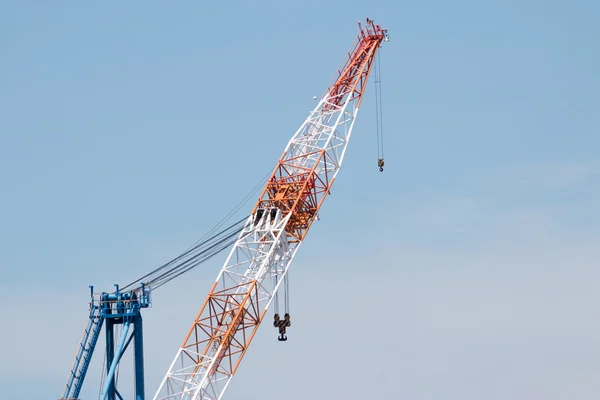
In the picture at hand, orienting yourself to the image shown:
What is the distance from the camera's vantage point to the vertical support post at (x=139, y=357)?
163875mm

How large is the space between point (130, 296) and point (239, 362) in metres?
13.6

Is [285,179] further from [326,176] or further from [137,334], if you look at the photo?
[137,334]

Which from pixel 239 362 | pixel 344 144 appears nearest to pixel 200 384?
pixel 239 362

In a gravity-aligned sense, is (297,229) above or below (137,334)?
above

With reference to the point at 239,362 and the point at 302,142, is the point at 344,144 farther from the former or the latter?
the point at 239,362

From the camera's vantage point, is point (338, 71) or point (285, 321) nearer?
point (285, 321)

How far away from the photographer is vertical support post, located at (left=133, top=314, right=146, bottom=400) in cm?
16388

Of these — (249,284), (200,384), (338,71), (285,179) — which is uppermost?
(338,71)

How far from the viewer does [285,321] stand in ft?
544

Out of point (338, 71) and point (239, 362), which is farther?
point (338, 71)

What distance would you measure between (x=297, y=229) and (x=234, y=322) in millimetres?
13262

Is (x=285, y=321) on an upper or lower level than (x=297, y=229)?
lower

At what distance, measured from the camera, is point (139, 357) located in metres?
165

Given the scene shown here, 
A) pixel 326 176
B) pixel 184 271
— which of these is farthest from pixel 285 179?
pixel 184 271
